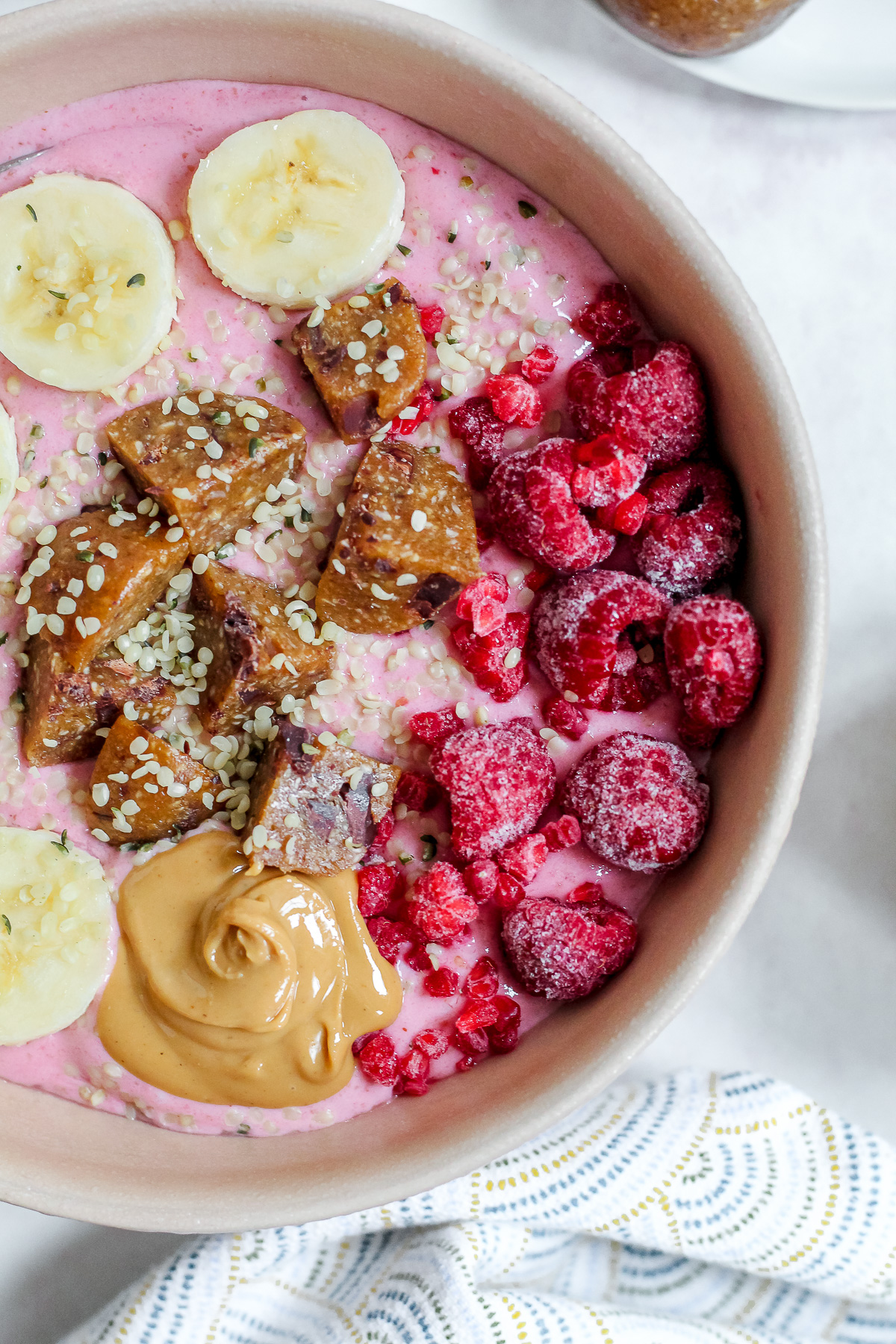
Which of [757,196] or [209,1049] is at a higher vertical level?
[757,196]

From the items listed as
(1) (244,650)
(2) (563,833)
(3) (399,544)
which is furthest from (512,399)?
(2) (563,833)

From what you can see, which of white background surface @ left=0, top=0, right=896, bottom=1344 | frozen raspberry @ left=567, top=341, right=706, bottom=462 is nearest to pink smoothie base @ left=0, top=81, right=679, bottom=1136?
frozen raspberry @ left=567, top=341, right=706, bottom=462

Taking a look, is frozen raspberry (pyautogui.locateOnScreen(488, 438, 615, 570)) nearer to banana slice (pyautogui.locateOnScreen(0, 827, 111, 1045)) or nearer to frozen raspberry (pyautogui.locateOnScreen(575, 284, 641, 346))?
frozen raspberry (pyautogui.locateOnScreen(575, 284, 641, 346))

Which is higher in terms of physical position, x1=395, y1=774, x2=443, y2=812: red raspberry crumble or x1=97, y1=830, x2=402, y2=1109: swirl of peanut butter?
x1=395, y1=774, x2=443, y2=812: red raspberry crumble

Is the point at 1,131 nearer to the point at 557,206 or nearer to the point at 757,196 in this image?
the point at 557,206

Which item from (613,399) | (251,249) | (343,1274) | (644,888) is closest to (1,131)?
(251,249)

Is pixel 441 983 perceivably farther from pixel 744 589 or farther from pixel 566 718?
pixel 744 589
